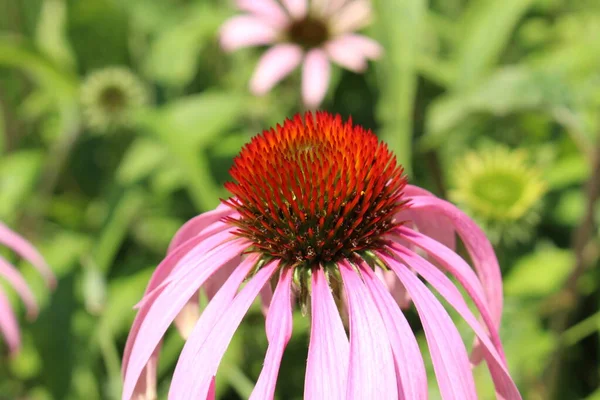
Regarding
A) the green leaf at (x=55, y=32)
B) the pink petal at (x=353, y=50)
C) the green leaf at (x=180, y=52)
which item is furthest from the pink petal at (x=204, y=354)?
the green leaf at (x=55, y=32)

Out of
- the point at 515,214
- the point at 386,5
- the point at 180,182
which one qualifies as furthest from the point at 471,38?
the point at 180,182

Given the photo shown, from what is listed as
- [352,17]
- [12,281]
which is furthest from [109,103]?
[12,281]

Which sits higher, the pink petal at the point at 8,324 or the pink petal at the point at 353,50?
the pink petal at the point at 353,50

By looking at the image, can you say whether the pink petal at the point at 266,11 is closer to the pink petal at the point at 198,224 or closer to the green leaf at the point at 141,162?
the green leaf at the point at 141,162

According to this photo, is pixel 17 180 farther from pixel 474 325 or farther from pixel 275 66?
pixel 474 325

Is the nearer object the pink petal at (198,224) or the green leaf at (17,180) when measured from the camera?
the pink petal at (198,224)

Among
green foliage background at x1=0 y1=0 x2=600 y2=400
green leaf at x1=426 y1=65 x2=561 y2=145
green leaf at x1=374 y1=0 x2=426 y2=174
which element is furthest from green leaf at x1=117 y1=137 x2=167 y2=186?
green leaf at x1=426 y1=65 x2=561 y2=145
